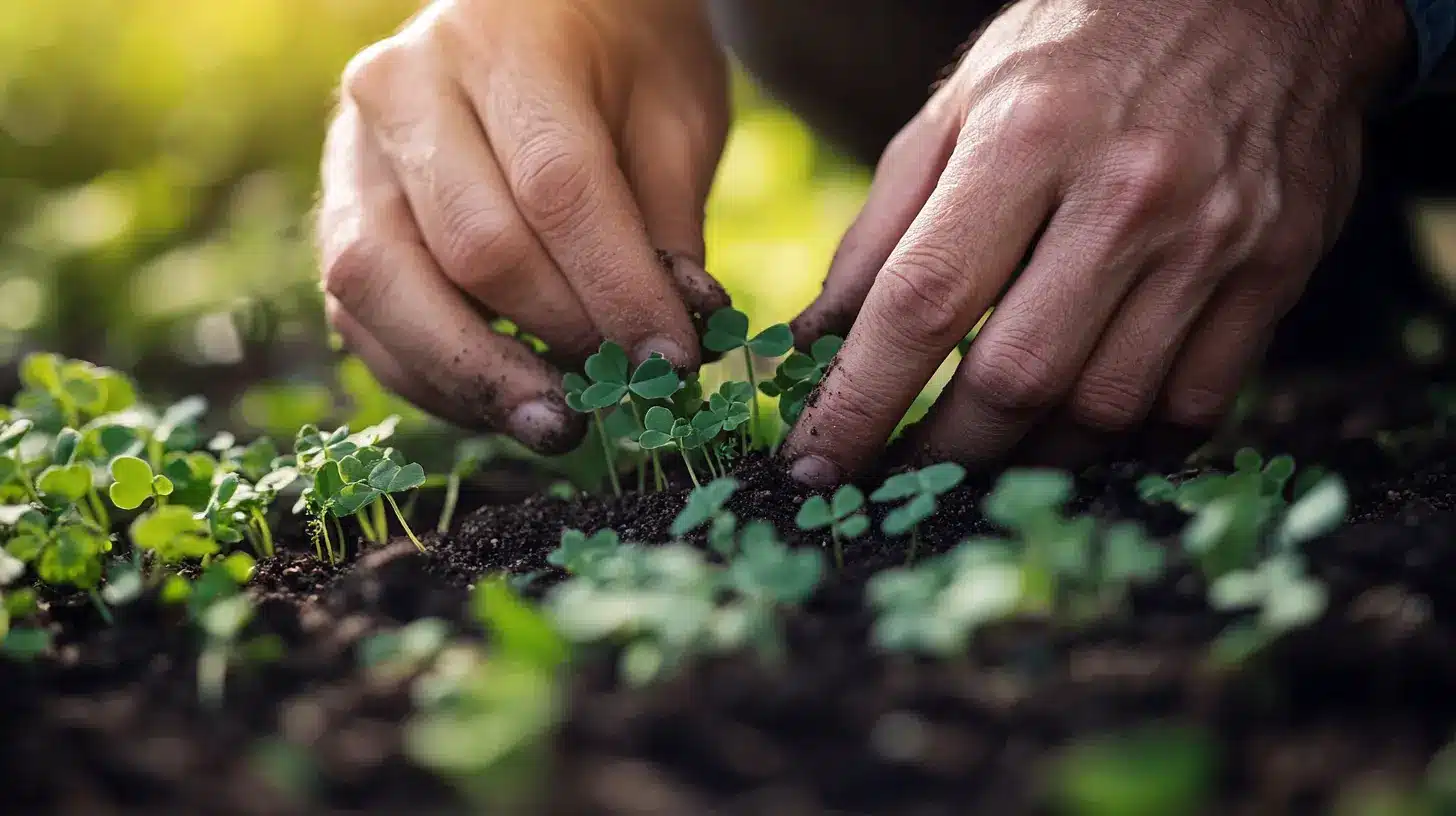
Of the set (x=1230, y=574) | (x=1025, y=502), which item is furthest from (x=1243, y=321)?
(x=1025, y=502)

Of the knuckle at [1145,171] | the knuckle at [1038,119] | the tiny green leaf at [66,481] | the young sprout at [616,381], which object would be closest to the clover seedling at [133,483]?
the tiny green leaf at [66,481]

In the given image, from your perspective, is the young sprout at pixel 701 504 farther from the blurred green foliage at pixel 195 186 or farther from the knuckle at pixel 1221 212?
the blurred green foliage at pixel 195 186

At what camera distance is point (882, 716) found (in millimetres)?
787

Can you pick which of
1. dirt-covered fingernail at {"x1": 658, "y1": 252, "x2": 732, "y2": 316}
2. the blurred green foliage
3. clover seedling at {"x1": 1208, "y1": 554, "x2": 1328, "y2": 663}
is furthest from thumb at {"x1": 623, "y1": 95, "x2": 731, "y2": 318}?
the blurred green foliage

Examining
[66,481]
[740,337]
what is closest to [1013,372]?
[740,337]

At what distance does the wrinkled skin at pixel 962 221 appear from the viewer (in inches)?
55.5

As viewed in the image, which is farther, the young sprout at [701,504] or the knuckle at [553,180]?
the knuckle at [553,180]

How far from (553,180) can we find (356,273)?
15.3 inches

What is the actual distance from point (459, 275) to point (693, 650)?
37.2 inches

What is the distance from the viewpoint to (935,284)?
1.38 metres

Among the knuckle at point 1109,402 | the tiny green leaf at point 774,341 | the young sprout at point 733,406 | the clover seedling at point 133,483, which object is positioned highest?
the clover seedling at point 133,483

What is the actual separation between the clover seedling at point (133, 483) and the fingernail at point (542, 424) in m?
0.49

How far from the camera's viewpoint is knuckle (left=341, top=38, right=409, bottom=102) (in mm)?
1700

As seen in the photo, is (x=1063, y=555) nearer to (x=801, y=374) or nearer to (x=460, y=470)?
(x=801, y=374)
